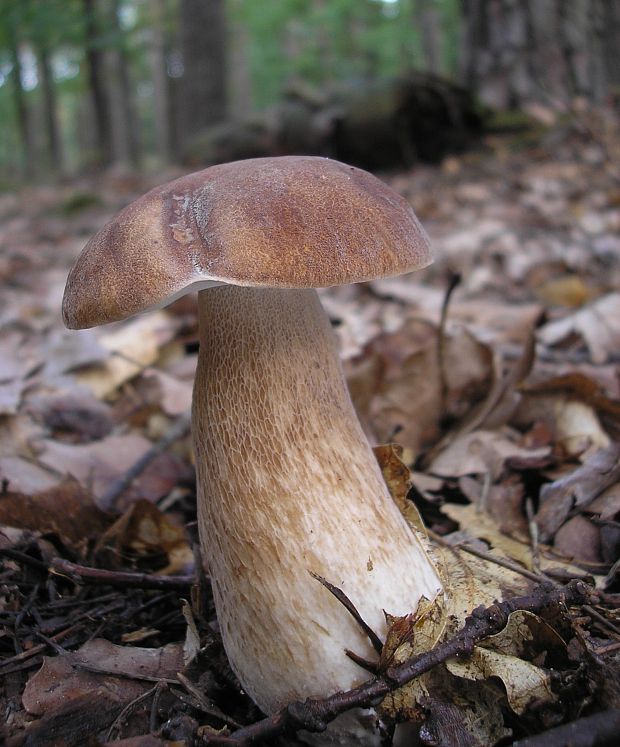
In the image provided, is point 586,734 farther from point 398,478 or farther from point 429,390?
point 429,390

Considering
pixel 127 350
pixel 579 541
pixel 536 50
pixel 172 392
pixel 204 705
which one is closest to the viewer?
pixel 204 705

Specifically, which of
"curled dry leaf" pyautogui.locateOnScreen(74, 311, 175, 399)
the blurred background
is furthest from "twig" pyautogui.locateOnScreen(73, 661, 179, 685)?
the blurred background

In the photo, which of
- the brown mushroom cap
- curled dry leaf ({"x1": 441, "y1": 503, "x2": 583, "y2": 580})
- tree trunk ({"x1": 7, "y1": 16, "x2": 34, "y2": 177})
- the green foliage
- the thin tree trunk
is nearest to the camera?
the brown mushroom cap

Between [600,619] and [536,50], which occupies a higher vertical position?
[536,50]

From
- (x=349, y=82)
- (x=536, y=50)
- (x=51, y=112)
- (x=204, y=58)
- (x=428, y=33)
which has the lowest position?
(x=51, y=112)

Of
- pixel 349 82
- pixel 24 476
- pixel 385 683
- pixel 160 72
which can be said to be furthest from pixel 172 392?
pixel 160 72

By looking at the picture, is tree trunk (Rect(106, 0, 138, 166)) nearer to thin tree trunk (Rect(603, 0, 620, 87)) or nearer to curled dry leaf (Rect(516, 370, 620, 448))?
thin tree trunk (Rect(603, 0, 620, 87))
